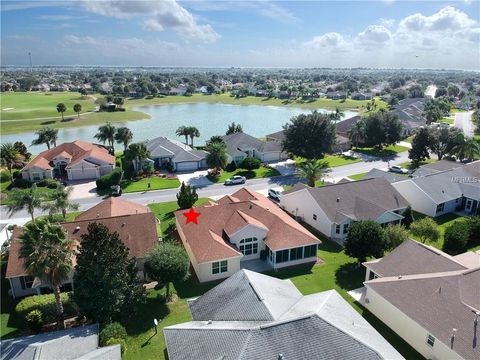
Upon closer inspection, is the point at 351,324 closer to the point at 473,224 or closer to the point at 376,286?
the point at 376,286

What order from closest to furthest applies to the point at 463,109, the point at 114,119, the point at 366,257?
the point at 366,257, the point at 114,119, the point at 463,109

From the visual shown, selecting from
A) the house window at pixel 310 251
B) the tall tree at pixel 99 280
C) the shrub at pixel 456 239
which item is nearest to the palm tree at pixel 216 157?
the house window at pixel 310 251

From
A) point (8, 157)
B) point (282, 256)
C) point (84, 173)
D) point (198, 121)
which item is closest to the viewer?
point (282, 256)

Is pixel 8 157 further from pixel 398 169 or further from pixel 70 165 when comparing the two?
pixel 398 169

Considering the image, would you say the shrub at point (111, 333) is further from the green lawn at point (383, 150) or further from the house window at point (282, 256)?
the green lawn at point (383, 150)

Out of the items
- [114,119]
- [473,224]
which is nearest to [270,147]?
[473,224]

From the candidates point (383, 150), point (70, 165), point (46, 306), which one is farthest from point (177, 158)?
point (383, 150)

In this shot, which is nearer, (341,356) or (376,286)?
(341,356)

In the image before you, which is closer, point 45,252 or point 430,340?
point 430,340

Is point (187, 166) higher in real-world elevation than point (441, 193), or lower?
lower
